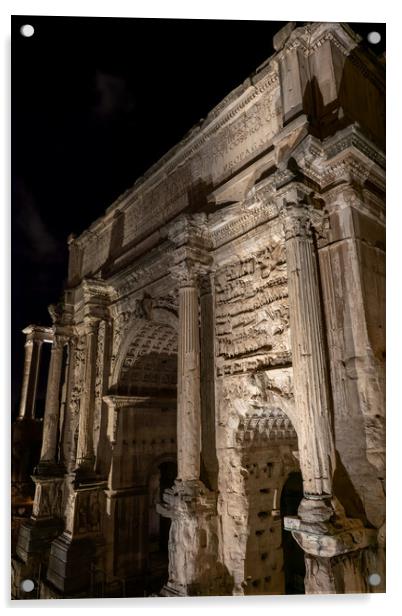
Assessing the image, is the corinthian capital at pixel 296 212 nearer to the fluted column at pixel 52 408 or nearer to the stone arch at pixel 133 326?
the stone arch at pixel 133 326

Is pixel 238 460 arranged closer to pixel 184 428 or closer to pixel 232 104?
pixel 184 428

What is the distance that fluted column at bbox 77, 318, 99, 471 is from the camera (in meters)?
9.30

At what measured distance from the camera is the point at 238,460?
19.8 ft

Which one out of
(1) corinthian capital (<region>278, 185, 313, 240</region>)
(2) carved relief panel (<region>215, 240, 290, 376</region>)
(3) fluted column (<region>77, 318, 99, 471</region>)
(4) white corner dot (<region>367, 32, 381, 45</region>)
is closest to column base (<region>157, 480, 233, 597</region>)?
(2) carved relief panel (<region>215, 240, 290, 376</region>)

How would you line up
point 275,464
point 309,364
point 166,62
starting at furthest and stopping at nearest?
point 275,464 < point 166,62 < point 309,364

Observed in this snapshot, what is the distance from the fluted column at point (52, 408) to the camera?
1038 centimetres

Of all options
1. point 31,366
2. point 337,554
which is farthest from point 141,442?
point 337,554

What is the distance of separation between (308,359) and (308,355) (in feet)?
0.14

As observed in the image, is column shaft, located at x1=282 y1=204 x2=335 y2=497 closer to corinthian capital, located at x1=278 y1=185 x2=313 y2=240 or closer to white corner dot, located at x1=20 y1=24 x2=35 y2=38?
corinthian capital, located at x1=278 y1=185 x2=313 y2=240

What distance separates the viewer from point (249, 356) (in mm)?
5977

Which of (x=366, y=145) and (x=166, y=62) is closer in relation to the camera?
(x=366, y=145)

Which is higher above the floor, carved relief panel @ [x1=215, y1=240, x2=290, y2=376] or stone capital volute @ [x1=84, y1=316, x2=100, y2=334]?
stone capital volute @ [x1=84, y1=316, x2=100, y2=334]

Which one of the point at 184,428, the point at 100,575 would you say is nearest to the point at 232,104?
the point at 184,428

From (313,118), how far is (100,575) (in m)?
9.13
